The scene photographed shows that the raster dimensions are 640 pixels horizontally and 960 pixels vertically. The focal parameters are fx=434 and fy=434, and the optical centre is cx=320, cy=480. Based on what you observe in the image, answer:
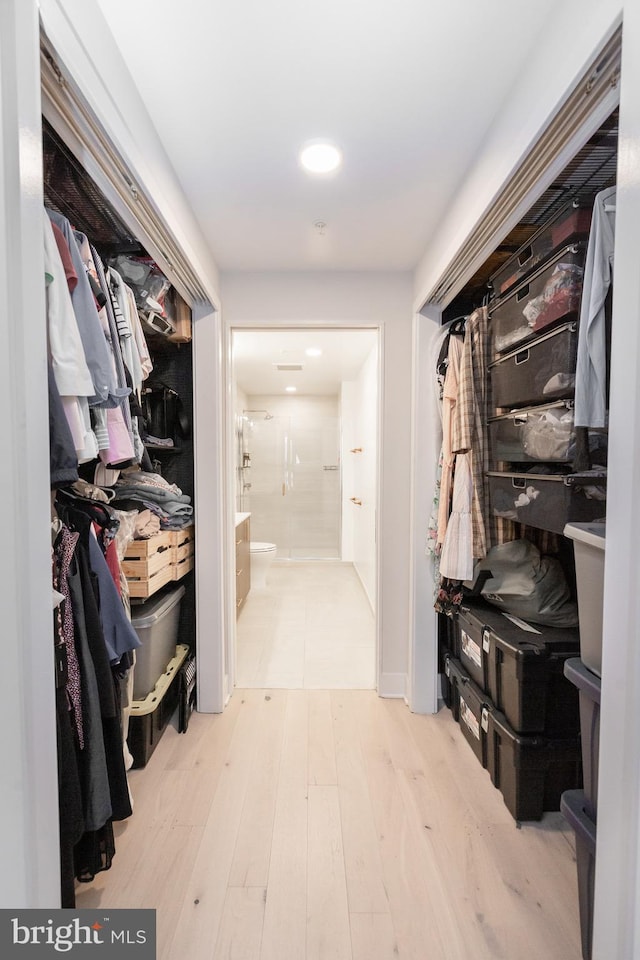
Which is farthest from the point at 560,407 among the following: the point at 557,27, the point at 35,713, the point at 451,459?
the point at 35,713

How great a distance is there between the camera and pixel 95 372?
3.94 feet

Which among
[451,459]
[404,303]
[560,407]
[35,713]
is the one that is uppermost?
[404,303]

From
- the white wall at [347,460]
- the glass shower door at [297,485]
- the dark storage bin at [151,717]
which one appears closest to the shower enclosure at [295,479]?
the glass shower door at [297,485]

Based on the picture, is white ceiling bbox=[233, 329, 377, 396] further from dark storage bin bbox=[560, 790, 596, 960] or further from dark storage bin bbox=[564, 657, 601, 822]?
dark storage bin bbox=[560, 790, 596, 960]

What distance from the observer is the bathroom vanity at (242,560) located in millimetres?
3602

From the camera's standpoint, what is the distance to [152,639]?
1876 mm

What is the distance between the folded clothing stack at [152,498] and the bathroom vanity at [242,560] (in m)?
1.41

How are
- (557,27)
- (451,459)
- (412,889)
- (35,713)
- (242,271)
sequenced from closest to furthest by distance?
(35,713) → (557,27) → (412,889) → (451,459) → (242,271)

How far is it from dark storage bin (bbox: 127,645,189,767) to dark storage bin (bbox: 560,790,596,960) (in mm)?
1521

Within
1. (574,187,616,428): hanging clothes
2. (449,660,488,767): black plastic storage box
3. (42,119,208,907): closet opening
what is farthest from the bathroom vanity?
(574,187,616,428): hanging clothes

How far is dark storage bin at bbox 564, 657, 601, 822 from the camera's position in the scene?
1.11 metres

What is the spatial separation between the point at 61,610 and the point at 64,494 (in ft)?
1.30

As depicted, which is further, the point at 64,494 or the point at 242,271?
the point at 242,271

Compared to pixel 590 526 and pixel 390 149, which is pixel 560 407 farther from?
pixel 390 149
